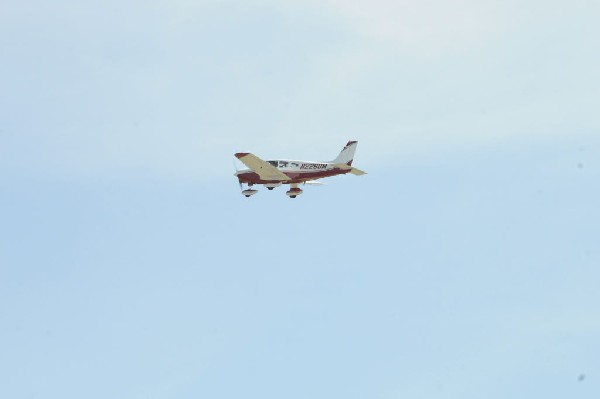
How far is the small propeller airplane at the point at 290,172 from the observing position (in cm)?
15100

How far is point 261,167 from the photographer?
494ft

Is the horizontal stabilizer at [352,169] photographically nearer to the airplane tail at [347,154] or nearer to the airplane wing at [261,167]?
the airplane tail at [347,154]

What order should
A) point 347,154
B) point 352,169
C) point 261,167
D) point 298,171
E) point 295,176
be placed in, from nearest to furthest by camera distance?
1. point 352,169
2. point 261,167
3. point 298,171
4. point 295,176
5. point 347,154

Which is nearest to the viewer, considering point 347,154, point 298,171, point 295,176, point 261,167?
point 261,167

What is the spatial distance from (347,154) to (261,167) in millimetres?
11709

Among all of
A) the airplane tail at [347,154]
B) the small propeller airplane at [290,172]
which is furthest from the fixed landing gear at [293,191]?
the airplane tail at [347,154]

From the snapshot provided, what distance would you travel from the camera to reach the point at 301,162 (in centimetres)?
15275

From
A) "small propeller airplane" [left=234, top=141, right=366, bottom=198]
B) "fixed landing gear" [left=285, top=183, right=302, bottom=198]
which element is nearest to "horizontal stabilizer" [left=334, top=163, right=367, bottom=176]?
"small propeller airplane" [left=234, top=141, right=366, bottom=198]

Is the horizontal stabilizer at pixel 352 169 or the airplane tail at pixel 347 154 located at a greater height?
the airplane tail at pixel 347 154

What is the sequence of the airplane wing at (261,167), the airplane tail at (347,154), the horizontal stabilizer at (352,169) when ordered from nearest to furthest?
the airplane wing at (261,167)
the horizontal stabilizer at (352,169)
the airplane tail at (347,154)

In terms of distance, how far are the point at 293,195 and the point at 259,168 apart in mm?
6798

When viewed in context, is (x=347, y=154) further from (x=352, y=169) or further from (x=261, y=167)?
(x=261, y=167)

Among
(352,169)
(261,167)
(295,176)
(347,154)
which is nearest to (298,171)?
(295,176)

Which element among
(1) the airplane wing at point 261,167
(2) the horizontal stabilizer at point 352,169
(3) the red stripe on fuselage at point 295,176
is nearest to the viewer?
(1) the airplane wing at point 261,167
